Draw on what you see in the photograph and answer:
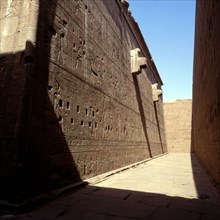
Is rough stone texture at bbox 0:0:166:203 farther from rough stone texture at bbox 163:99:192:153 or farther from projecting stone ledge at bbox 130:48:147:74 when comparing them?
rough stone texture at bbox 163:99:192:153

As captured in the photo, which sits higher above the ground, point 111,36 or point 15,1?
point 111,36

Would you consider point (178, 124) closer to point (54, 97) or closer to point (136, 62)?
point (136, 62)

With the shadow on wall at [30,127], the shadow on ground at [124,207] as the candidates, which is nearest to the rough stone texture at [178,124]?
the shadow on ground at [124,207]

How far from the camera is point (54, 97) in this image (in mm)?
3654

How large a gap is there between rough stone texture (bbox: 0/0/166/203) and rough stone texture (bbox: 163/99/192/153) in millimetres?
14952

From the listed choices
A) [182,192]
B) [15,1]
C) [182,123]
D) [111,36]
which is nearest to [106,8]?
[111,36]

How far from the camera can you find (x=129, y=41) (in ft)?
31.5

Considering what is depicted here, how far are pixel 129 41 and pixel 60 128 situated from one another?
6.77 meters

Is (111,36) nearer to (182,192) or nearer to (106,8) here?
(106,8)

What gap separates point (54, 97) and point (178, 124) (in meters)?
18.5

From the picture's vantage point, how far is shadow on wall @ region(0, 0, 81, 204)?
2854mm

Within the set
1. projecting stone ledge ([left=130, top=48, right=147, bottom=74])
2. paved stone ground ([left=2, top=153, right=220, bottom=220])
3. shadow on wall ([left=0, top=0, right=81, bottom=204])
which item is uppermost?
projecting stone ledge ([left=130, top=48, right=147, bottom=74])

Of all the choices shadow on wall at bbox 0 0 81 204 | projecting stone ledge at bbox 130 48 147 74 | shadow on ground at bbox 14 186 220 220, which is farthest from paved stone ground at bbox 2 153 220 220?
projecting stone ledge at bbox 130 48 147 74

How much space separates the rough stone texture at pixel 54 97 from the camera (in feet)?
9.70
